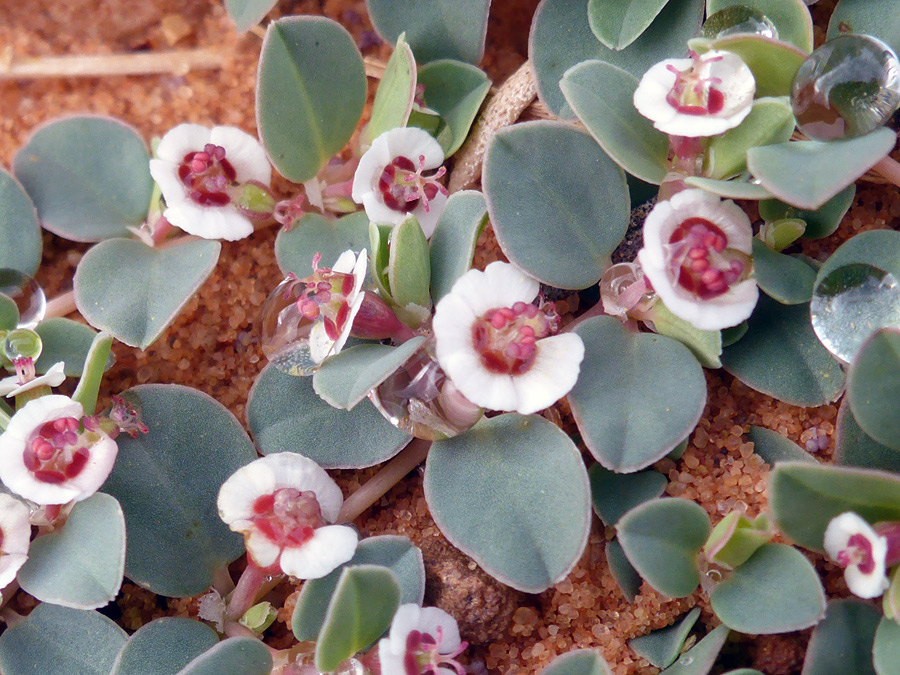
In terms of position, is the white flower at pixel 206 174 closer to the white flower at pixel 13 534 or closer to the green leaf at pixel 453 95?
the green leaf at pixel 453 95

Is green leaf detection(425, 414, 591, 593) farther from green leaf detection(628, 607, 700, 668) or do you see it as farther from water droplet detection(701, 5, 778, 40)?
water droplet detection(701, 5, 778, 40)

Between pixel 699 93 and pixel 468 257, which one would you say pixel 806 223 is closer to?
pixel 699 93

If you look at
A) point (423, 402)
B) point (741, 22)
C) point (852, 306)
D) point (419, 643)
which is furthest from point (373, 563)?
point (741, 22)

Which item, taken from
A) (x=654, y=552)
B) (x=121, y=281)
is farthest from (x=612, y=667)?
(x=121, y=281)

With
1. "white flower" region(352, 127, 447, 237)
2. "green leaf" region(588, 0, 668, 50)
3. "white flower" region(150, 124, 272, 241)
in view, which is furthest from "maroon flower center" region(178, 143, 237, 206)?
"green leaf" region(588, 0, 668, 50)

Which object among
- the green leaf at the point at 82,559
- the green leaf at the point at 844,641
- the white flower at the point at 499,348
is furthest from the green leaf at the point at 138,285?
the green leaf at the point at 844,641
